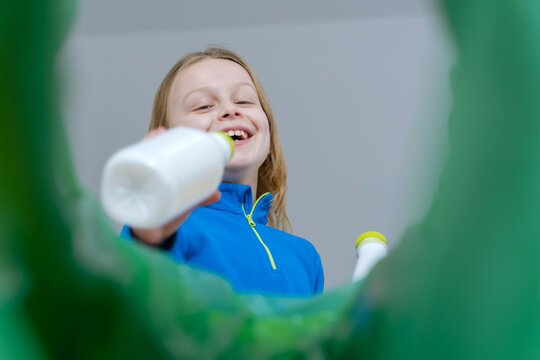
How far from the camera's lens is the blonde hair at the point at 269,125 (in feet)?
3.18

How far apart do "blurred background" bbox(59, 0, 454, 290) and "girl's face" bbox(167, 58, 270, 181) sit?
484 millimetres

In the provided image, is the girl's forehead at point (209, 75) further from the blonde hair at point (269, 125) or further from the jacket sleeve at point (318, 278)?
the jacket sleeve at point (318, 278)

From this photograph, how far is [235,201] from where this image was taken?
812mm

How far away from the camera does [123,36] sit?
1.51 metres

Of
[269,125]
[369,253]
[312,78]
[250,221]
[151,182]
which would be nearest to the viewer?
[151,182]

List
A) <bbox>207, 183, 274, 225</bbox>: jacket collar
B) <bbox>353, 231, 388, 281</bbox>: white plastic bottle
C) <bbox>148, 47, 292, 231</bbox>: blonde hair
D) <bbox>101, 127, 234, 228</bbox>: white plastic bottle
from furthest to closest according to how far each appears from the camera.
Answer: <bbox>148, 47, 292, 231</bbox>: blonde hair < <bbox>207, 183, 274, 225</bbox>: jacket collar < <bbox>353, 231, 388, 281</bbox>: white plastic bottle < <bbox>101, 127, 234, 228</bbox>: white plastic bottle

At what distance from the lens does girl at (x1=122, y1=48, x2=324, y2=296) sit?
669 millimetres

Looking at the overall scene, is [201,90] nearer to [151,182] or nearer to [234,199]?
[234,199]

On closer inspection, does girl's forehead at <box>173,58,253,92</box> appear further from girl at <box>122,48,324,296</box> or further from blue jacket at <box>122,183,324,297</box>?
blue jacket at <box>122,183,324,297</box>

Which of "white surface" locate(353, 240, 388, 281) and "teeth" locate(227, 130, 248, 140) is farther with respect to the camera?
"teeth" locate(227, 130, 248, 140)

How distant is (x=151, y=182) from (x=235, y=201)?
0.47 meters

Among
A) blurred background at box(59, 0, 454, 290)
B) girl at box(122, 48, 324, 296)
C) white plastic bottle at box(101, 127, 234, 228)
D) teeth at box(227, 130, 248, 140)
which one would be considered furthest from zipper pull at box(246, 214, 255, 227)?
blurred background at box(59, 0, 454, 290)

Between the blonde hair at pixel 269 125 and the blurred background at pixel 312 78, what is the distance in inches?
11.9

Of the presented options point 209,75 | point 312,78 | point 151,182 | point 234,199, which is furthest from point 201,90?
point 312,78
